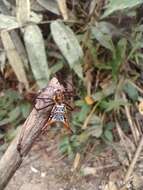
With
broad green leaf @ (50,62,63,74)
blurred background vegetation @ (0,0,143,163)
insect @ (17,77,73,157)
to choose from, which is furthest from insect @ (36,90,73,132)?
broad green leaf @ (50,62,63,74)

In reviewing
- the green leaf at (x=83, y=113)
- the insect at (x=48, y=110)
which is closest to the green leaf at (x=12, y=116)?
the green leaf at (x=83, y=113)

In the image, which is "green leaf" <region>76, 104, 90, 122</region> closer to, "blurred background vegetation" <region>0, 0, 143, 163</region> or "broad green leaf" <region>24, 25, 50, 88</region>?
"blurred background vegetation" <region>0, 0, 143, 163</region>

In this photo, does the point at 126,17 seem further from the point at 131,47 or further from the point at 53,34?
the point at 53,34

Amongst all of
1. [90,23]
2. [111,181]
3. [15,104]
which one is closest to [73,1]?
[90,23]

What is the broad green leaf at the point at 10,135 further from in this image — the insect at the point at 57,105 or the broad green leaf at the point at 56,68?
the insect at the point at 57,105

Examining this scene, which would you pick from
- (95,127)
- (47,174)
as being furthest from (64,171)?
(95,127)
